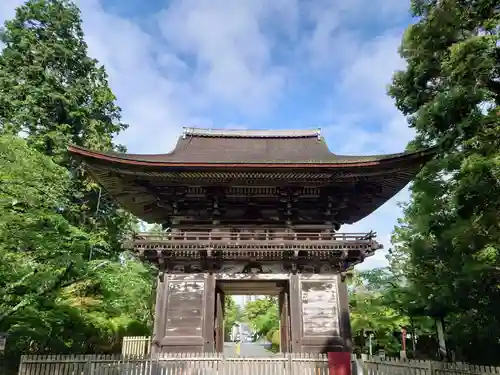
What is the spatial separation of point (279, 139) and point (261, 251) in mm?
7611

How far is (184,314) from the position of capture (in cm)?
1153

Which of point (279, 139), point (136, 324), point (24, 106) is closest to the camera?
point (279, 139)

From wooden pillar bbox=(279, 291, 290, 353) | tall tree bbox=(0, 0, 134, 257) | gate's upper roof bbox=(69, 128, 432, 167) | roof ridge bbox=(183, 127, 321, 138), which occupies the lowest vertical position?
wooden pillar bbox=(279, 291, 290, 353)

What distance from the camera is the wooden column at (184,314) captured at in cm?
1121

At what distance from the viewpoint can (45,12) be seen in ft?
83.7

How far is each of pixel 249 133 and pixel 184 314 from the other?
370 inches

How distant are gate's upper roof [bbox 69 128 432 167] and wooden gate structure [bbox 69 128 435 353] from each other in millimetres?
64

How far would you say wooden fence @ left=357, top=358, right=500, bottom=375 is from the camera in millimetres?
7430

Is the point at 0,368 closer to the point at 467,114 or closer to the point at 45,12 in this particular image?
the point at 467,114

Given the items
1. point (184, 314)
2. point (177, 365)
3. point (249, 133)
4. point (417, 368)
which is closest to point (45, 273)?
point (184, 314)

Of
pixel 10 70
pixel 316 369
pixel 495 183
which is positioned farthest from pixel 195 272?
pixel 10 70

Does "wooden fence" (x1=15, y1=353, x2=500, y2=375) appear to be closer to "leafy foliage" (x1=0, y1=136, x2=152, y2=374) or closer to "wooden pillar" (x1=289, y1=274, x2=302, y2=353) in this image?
"wooden pillar" (x1=289, y1=274, x2=302, y2=353)

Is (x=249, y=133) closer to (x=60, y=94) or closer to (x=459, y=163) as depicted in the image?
(x=459, y=163)

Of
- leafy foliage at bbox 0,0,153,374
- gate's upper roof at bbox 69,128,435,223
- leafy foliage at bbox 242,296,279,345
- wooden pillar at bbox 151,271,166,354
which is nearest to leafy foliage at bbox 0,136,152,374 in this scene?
leafy foliage at bbox 0,0,153,374
